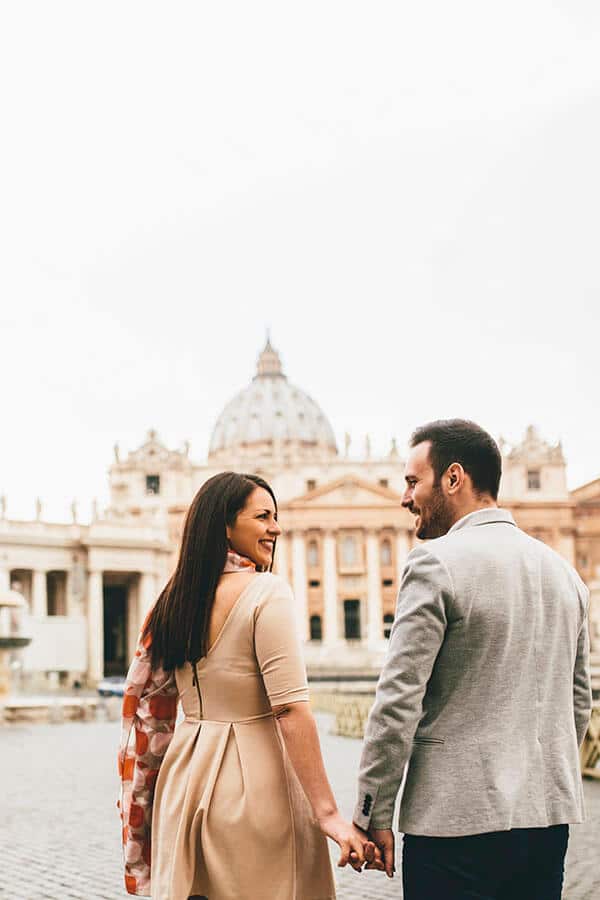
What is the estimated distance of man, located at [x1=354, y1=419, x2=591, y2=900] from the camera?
3547mm

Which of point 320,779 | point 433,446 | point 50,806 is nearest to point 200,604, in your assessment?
point 320,779

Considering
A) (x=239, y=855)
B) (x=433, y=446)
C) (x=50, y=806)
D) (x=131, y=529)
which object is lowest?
(x=50, y=806)

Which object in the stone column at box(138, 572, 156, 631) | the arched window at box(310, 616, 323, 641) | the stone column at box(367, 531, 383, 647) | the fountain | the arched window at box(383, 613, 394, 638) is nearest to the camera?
the fountain

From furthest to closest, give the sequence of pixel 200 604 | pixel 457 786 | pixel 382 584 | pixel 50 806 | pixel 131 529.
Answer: pixel 382 584
pixel 131 529
pixel 50 806
pixel 200 604
pixel 457 786

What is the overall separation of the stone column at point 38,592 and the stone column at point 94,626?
2.83 m

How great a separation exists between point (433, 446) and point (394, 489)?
295 ft

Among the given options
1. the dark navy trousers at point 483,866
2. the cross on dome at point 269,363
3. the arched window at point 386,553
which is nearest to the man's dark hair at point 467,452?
the dark navy trousers at point 483,866

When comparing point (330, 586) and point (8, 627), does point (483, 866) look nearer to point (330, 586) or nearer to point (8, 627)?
point (8, 627)

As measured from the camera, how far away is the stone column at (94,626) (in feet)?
234

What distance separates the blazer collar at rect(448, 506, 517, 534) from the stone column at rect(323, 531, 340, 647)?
87.2 m

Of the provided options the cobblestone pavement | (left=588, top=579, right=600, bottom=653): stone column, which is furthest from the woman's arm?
(left=588, top=579, right=600, bottom=653): stone column

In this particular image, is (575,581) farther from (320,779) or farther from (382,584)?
(382,584)

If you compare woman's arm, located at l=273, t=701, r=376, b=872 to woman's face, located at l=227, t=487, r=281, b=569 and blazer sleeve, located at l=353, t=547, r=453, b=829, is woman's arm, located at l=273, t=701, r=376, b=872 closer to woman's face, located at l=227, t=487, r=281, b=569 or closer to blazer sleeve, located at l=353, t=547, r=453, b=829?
blazer sleeve, located at l=353, t=547, r=453, b=829

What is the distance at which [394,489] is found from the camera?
307ft
